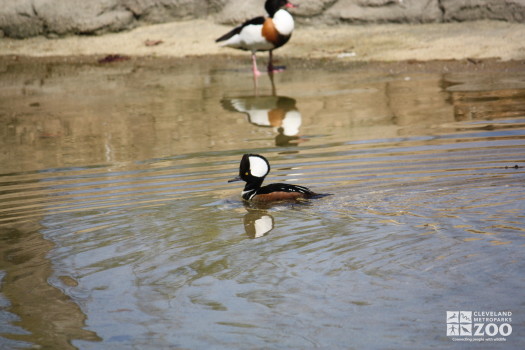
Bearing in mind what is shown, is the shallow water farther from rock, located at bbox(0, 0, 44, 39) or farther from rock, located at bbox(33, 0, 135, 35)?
rock, located at bbox(0, 0, 44, 39)

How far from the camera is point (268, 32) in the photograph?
50.0 feet

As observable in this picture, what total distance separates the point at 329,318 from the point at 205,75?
11.1 metres

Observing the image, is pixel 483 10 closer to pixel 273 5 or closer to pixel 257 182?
pixel 273 5

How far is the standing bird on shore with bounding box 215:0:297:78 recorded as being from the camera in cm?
1527

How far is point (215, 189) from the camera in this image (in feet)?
26.5

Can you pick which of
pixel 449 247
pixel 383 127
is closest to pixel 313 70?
pixel 383 127

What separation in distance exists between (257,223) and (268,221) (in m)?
0.10

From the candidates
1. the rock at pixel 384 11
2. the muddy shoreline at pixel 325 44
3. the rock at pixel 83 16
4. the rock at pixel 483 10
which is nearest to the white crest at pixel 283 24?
the muddy shoreline at pixel 325 44

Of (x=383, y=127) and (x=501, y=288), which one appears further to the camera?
(x=383, y=127)

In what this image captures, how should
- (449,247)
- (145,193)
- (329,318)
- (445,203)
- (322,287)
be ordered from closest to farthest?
(329,318)
(322,287)
(449,247)
(445,203)
(145,193)

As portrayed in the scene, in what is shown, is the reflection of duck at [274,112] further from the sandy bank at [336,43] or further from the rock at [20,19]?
the rock at [20,19]

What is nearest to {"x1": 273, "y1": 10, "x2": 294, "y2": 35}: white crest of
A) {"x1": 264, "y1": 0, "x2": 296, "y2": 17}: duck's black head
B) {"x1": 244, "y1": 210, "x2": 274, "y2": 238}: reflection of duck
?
{"x1": 264, "y1": 0, "x2": 296, "y2": 17}: duck's black head

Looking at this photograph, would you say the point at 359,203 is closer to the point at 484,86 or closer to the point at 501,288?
the point at 501,288

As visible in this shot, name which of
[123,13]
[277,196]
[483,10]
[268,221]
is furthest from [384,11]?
[268,221]
